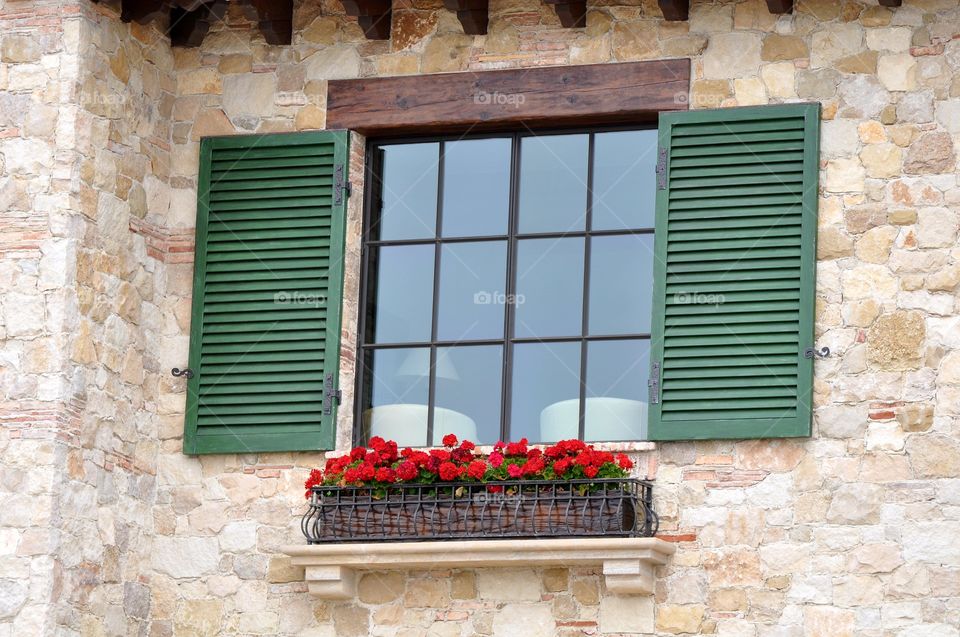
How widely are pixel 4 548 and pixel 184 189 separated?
7.94ft

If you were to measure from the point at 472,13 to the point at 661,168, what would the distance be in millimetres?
1409

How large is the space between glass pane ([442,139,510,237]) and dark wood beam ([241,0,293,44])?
1193mm

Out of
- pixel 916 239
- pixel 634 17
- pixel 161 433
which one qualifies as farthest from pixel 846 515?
pixel 161 433

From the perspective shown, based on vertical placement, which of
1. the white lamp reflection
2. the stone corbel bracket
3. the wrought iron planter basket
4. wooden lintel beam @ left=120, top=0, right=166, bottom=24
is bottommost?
the stone corbel bracket

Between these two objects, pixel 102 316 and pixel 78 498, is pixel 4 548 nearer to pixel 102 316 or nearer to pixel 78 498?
pixel 78 498

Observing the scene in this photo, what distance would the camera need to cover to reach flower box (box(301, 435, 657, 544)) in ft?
32.3

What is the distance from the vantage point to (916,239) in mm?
10016

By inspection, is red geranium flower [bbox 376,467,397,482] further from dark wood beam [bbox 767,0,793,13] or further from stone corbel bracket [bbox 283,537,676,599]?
dark wood beam [bbox 767,0,793,13]

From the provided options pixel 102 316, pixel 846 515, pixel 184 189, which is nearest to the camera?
pixel 846 515

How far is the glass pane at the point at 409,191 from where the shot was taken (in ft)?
36.0

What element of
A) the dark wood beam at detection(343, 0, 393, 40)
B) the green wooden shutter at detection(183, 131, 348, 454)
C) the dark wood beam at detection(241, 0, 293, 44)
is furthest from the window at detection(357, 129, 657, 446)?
the dark wood beam at detection(241, 0, 293, 44)

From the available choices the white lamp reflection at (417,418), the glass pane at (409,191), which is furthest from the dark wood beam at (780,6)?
the white lamp reflection at (417,418)

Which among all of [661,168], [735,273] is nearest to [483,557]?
[735,273]

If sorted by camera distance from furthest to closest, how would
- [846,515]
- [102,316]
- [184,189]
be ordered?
[184,189]
[102,316]
[846,515]
